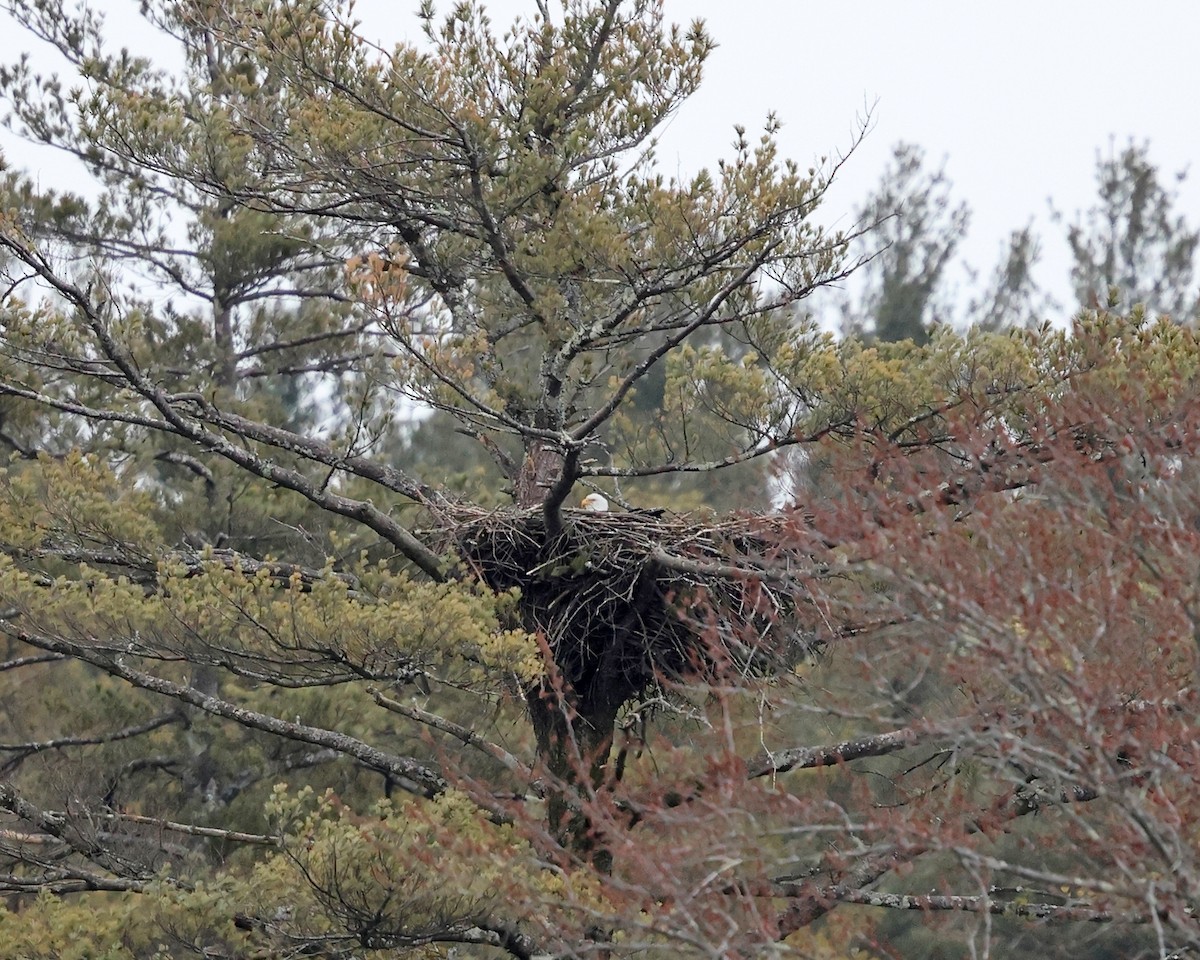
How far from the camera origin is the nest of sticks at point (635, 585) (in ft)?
22.7

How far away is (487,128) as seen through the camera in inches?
264

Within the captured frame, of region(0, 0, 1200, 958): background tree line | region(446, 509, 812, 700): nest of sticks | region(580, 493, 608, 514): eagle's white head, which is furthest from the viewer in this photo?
region(580, 493, 608, 514): eagle's white head

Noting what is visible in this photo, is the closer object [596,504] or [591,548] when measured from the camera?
[591,548]

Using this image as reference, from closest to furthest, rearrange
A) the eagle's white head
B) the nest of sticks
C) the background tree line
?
the background tree line, the nest of sticks, the eagle's white head

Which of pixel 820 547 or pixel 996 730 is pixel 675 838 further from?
pixel 996 730

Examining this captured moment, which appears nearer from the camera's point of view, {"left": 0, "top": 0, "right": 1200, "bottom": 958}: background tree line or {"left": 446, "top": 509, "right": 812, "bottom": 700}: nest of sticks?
{"left": 0, "top": 0, "right": 1200, "bottom": 958}: background tree line

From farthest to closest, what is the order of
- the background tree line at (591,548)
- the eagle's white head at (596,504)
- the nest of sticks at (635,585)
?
the eagle's white head at (596,504) < the nest of sticks at (635,585) < the background tree line at (591,548)

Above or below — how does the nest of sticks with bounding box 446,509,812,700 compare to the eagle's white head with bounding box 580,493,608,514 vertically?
below

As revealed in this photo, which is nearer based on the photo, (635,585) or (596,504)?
(635,585)

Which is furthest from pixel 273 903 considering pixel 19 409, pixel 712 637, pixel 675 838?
pixel 19 409

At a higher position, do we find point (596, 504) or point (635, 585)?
point (596, 504)

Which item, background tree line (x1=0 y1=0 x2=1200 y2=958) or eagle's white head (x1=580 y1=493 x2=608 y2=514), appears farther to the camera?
eagle's white head (x1=580 y1=493 x2=608 y2=514)

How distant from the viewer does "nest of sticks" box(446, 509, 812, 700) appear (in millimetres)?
6910

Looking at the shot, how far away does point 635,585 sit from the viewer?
710 centimetres
